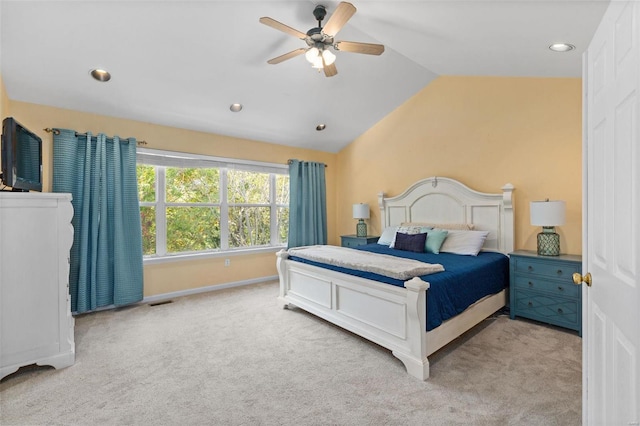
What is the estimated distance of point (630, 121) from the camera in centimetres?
90

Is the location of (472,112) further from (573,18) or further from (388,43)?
(573,18)

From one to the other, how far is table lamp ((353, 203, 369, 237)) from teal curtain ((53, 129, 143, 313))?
3158mm

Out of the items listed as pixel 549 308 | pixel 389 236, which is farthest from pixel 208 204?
pixel 549 308

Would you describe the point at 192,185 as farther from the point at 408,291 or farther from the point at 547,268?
the point at 547,268

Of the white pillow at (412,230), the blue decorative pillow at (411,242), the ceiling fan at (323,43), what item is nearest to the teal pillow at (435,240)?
the blue decorative pillow at (411,242)

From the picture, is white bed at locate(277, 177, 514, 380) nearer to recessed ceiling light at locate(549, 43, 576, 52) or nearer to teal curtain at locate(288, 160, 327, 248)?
teal curtain at locate(288, 160, 327, 248)

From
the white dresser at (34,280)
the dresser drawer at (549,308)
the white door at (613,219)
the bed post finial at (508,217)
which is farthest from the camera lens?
the bed post finial at (508,217)

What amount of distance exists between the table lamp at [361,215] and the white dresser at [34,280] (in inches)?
147

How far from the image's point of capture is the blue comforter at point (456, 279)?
223cm

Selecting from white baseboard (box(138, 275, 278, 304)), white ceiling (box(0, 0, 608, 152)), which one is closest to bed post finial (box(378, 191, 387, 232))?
white ceiling (box(0, 0, 608, 152))

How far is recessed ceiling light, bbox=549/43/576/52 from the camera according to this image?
2420 millimetres

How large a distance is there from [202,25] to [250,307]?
298 cm

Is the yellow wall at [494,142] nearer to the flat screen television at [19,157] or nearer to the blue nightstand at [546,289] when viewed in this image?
the blue nightstand at [546,289]

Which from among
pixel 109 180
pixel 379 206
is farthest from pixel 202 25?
pixel 379 206
